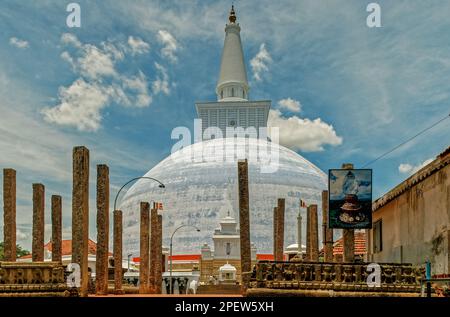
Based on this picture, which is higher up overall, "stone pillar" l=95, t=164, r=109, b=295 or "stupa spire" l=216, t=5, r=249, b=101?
"stupa spire" l=216, t=5, r=249, b=101

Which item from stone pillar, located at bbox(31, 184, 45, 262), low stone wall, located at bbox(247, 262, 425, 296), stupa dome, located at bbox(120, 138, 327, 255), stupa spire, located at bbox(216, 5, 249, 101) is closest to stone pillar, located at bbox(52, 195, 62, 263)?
stone pillar, located at bbox(31, 184, 45, 262)

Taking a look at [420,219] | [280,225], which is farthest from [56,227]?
[420,219]

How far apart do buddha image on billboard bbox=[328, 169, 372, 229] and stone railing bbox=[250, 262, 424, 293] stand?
3243 mm

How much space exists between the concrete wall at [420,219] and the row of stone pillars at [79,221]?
1155 cm

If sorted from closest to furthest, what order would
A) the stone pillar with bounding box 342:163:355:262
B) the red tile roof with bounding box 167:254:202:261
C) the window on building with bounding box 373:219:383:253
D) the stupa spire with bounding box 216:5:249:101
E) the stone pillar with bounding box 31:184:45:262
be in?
the stone pillar with bounding box 342:163:355:262 → the stone pillar with bounding box 31:184:45:262 → the window on building with bounding box 373:219:383:253 → the red tile roof with bounding box 167:254:202:261 → the stupa spire with bounding box 216:5:249:101

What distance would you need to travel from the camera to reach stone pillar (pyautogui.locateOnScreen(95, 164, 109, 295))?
76.8 ft

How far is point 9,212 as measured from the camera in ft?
79.3

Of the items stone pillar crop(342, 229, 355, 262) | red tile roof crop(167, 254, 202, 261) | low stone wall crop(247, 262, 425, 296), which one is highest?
stone pillar crop(342, 229, 355, 262)

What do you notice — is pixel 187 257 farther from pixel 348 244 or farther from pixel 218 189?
pixel 348 244

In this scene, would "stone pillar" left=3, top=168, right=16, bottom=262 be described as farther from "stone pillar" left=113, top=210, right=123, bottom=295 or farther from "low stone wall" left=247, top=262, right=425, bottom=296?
"low stone wall" left=247, top=262, right=425, bottom=296

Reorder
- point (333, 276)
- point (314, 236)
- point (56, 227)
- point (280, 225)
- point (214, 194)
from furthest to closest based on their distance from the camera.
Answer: point (214, 194)
point (280, 225)
point (314, 236)
point (56, 227)
point (333, 276)

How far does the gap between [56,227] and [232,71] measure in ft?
170

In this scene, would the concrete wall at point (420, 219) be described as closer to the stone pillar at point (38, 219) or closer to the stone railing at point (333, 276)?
the stone railing at point (333, 276)

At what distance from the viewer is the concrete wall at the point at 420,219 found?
18317 mm
